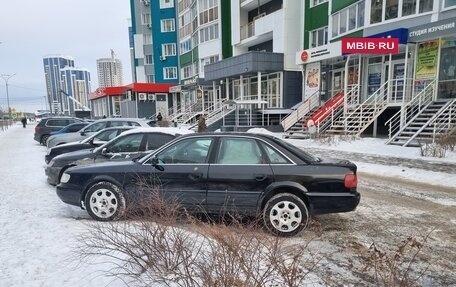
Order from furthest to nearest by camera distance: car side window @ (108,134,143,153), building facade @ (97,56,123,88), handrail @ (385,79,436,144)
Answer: building facade @ (97,56,123,88) < handrail @ (385,79,436,144) < car side window @ (108,134,143,153)

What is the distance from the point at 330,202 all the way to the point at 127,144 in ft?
15.4

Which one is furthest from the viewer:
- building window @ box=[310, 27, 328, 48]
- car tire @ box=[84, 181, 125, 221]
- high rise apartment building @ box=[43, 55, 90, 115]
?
high rise apartment building @ box=[43, 55, 90, 115]

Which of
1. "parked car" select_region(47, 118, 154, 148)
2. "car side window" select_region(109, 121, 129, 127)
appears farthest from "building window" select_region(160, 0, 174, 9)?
"car side window" select_region(109, 121, 129, 127)

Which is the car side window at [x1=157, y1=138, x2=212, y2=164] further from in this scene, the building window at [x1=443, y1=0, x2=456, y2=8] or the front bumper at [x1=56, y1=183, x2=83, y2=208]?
the building window at [x1=443, y1=0, x2=456, y2=8]

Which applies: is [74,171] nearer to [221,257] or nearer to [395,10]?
[221,257]

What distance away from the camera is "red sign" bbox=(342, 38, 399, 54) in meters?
15.4

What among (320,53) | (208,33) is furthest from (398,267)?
(208,33)

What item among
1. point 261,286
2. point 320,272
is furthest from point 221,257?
point 320,272

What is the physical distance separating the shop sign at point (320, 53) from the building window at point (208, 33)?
14877mm

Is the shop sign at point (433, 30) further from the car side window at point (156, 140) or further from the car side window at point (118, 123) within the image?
the car side window at point (118, 123)

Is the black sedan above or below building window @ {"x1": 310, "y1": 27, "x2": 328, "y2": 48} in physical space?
below

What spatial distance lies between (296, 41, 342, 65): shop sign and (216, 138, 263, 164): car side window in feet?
47.4

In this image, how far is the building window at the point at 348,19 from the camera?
19516mm

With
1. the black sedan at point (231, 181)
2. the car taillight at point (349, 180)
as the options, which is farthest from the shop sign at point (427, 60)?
the car taillight at point (349, 180)
